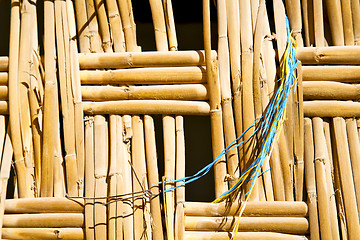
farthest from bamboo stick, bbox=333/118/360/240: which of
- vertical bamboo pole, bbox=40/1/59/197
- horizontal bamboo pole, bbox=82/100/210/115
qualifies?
vertical bamboo pole, bbox=40/1/59/197

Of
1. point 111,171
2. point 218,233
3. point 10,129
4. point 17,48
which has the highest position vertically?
point 17,48

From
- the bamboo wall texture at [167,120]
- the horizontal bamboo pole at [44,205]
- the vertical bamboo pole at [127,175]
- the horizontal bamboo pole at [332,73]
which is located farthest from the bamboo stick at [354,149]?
the horizontal bamboo pole at [44,205]

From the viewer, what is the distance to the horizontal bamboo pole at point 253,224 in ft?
3.68

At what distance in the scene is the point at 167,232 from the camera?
1.12 metres

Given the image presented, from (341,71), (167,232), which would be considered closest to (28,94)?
(167,232)

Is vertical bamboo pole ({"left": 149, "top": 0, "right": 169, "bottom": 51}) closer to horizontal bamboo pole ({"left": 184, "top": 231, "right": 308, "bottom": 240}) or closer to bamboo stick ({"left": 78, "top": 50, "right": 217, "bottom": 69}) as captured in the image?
bamboo stick ({"left": 78, "top": 50, "right": 217, "bottom": 69})

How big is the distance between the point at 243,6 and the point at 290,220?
0.55 meters

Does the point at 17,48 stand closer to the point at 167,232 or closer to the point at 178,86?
the point at 178,86

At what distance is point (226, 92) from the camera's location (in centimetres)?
116

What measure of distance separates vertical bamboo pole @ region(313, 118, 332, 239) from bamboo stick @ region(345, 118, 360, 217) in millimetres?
68

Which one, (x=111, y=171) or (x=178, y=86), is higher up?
(x=178, y=86)

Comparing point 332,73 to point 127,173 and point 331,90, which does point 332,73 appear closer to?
point 331,90

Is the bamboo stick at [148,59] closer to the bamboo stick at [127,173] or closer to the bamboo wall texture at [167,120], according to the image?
the bamboo wall texture at [167,120]

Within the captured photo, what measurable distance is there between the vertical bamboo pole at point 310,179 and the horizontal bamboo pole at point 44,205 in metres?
0.56
